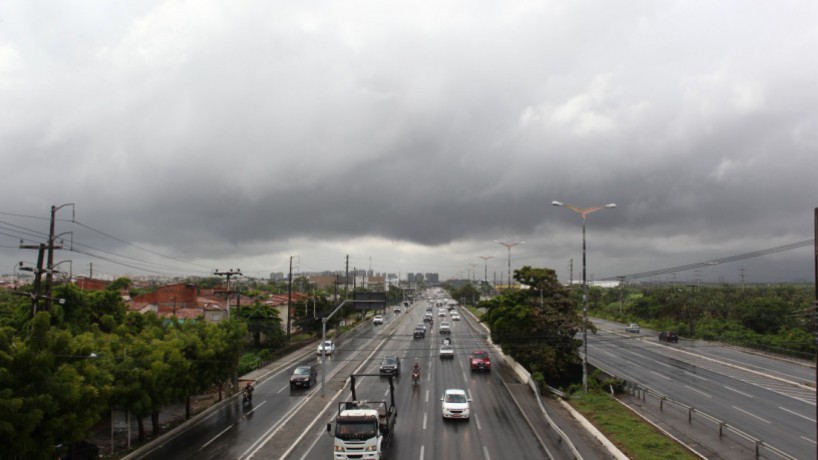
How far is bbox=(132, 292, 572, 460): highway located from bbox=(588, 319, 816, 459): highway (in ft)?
41.4

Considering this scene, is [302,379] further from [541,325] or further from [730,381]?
[730,381]

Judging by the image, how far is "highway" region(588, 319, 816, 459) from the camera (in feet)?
99.2

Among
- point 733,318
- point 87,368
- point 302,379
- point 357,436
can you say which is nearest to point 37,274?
point 87,368

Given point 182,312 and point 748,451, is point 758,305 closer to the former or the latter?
point 748,451

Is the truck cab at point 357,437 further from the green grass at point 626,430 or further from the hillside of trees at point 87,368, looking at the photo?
the green grass at point 626,430

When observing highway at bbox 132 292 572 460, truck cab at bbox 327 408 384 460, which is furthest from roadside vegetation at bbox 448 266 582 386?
truck cab at bbox 327 408 384 460

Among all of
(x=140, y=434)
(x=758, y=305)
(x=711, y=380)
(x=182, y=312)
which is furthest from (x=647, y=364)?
(x=182, y=312)

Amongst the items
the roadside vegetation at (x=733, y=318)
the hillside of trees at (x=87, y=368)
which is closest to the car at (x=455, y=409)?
the hillside of trees at (x=87, y=368)

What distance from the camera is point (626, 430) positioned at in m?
26.6

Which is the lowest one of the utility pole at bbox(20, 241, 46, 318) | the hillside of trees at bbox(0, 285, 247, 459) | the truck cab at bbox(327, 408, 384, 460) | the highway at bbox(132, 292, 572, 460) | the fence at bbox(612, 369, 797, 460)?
the highway at bbox(132, 292, 572, 460)

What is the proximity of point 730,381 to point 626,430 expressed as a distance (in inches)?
976

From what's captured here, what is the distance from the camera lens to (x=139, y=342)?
27.2m

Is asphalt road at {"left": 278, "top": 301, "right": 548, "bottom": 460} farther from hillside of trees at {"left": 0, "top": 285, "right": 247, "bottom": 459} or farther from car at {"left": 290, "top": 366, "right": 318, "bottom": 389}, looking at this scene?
hillside of trees at {"left": 0, "top": 285, "right": 247, "bottom": 459}

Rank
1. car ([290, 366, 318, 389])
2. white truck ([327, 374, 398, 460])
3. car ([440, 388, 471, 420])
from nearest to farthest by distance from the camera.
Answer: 1. white truck ([327, 374, 398, 460])
2. car ([440, 388, 471, 420])
3. car ([290, 366, 318, 389])
